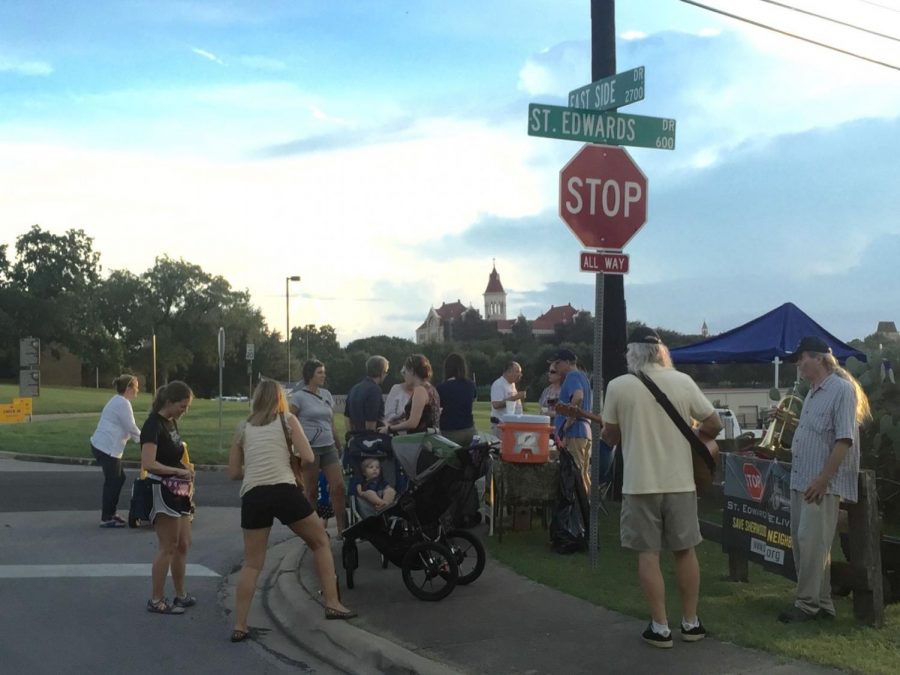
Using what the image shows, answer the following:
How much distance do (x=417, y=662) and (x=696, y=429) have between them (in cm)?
219

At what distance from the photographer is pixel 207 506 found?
13.0 meters

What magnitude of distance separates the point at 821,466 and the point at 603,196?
2.74 meters

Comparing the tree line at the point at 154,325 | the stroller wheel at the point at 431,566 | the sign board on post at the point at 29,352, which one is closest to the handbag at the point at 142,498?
the stroller wheel at the point at 431,566

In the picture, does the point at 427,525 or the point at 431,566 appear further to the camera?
the point at 427,525

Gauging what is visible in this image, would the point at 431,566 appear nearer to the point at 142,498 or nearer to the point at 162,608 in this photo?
the point at 162,608

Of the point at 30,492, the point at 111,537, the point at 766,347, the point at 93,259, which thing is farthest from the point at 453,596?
the point at 93,259

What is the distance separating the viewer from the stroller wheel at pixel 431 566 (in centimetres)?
704

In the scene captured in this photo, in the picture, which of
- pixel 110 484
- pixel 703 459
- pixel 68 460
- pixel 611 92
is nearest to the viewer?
pixel 703 459

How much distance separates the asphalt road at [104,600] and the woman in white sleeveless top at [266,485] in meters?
0.53

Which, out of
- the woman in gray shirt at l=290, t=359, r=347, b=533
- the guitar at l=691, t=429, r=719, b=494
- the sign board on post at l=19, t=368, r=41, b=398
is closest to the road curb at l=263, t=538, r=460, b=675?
the woman in gray shirt at l=290, t=359, r=347, b=533

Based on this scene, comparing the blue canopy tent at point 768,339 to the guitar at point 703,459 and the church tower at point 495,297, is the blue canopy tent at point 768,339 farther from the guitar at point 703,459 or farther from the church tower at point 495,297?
the church tower at point 495,297

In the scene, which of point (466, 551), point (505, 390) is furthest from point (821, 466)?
point (505, 390)

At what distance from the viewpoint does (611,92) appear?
25.4 ft

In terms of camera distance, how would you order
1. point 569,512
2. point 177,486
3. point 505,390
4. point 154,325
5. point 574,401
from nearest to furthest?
1. point 177,486
2. point 569,512
3. point 574,401
4. point 505,390
5. point 154,325
